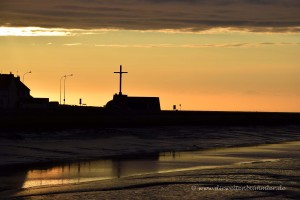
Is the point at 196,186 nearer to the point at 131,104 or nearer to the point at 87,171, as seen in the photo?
the point at 87,171

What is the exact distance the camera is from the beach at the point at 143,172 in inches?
1001

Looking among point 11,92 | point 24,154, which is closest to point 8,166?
point 24,154

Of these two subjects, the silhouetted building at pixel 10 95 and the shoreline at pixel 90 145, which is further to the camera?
the silhouetted building at pixel 10 95

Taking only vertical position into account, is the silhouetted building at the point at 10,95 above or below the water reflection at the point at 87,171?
above

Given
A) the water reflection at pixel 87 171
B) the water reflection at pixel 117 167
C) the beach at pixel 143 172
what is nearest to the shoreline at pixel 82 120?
the beach at pixel 143 172

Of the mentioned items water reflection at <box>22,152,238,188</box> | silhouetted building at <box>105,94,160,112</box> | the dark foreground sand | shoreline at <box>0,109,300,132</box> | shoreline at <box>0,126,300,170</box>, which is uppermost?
silhouetted building at <box>105,94,160,112</box>

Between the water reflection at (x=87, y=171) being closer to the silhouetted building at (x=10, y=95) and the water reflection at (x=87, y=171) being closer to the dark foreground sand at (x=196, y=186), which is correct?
the dark foreground sand at (x=196, y=186)

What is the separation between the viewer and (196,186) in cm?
2711

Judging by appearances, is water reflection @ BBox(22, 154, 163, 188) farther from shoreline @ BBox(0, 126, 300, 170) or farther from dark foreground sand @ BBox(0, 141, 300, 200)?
shoreline @ BBox(0, 126, 300, 170)

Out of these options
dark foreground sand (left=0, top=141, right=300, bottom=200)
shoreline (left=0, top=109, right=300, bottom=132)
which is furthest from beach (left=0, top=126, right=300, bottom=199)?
shoreline (left=0, top=109, right=300, bottom=132)

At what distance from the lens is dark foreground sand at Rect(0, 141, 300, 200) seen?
2470 cm

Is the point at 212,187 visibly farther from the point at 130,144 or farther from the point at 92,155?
the point at 130,144

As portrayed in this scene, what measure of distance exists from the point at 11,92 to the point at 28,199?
107808mm

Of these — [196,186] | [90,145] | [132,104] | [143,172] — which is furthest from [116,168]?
[132,104]
